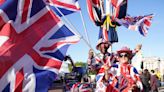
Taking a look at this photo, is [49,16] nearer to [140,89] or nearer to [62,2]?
[62,2]

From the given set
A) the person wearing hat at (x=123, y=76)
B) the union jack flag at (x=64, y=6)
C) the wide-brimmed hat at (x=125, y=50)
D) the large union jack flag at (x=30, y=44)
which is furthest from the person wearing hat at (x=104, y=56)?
the large union jack flag at (x=30, y=44)

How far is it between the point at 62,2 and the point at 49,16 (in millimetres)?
674

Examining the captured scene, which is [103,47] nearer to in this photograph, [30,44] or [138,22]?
[30,44]

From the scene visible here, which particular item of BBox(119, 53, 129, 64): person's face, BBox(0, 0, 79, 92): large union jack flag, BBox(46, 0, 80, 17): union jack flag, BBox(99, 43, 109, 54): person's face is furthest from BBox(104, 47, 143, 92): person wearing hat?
BBox(0, 0, 79, 92): large union jack flag

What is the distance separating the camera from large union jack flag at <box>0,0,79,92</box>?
555 cm

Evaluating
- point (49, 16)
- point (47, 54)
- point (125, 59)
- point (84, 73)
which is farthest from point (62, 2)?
point (84, 73)

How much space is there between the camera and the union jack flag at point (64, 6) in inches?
263

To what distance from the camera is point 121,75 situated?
7922 millimetres

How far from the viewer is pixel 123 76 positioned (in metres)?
7.94

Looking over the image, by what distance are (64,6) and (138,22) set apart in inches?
281

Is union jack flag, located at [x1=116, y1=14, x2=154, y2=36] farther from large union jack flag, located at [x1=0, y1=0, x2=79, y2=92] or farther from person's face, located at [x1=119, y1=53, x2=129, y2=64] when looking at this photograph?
large union jack flag, located at [x1=0, y1=0, x2=79, y2=92]

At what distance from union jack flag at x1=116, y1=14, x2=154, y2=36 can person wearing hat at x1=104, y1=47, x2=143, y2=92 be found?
517cm

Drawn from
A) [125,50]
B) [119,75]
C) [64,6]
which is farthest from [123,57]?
[64,6]

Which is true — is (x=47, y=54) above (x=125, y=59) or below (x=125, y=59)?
above
